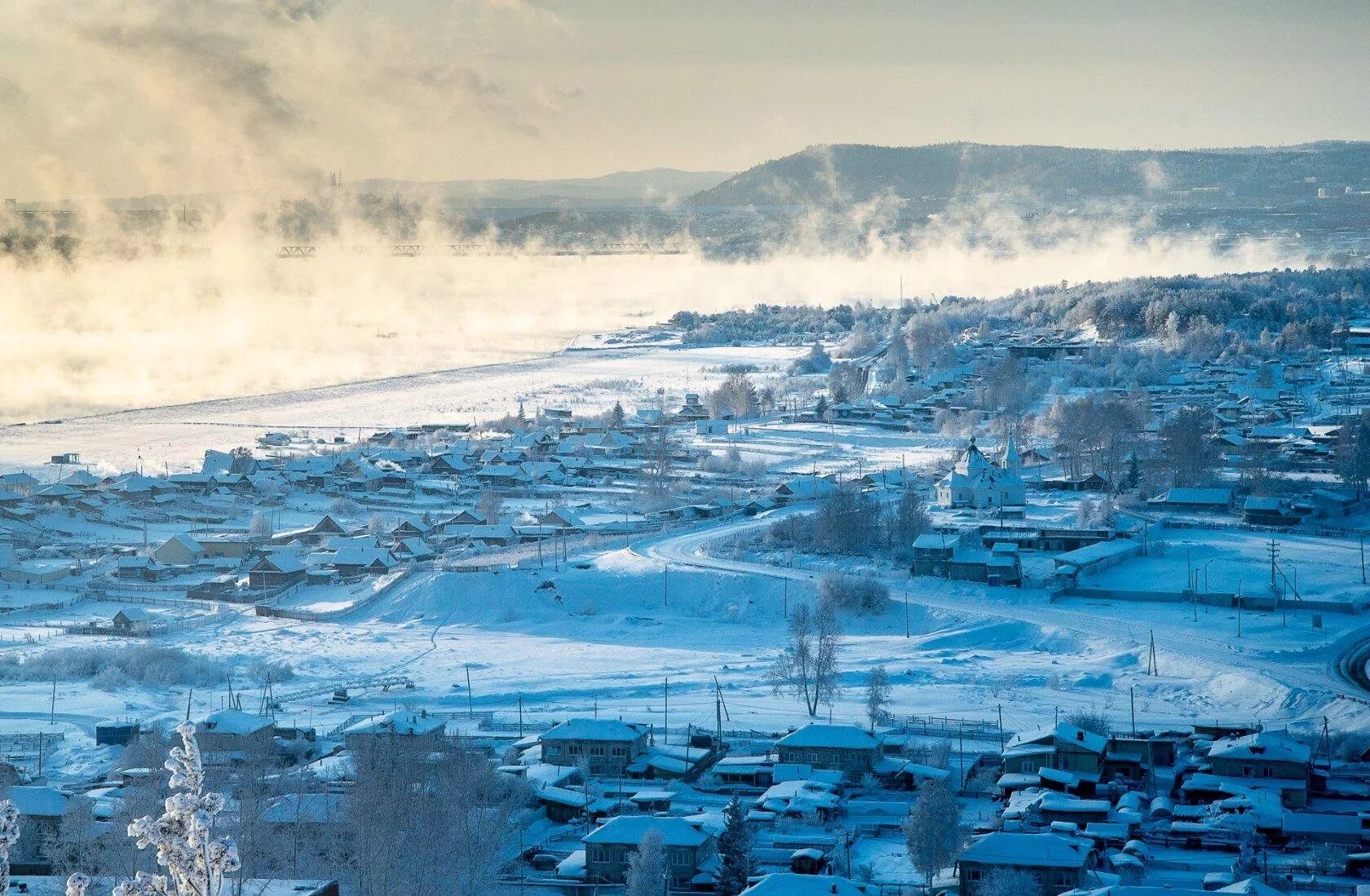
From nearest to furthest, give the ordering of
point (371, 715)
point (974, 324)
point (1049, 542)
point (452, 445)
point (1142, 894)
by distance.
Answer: point (1142, 894), point (371, 715), point (1049, 542), point (452, 445), point (974, 324)

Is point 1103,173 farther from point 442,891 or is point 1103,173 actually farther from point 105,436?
point 442,891

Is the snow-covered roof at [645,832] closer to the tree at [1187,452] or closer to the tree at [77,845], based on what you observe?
the tree at [77,845]

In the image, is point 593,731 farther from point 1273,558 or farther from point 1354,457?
point 1354,457

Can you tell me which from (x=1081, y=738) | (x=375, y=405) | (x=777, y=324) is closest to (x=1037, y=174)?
(x=777, y=324)

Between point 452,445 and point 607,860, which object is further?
point 452,445

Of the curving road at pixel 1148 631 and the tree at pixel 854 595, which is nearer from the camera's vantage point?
the curving road at pixel 1148 631

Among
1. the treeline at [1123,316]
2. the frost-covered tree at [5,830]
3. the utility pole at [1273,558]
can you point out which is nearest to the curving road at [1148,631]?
the utility pole at [1273,558]

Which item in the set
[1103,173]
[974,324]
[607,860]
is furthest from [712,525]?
[1103,173]
